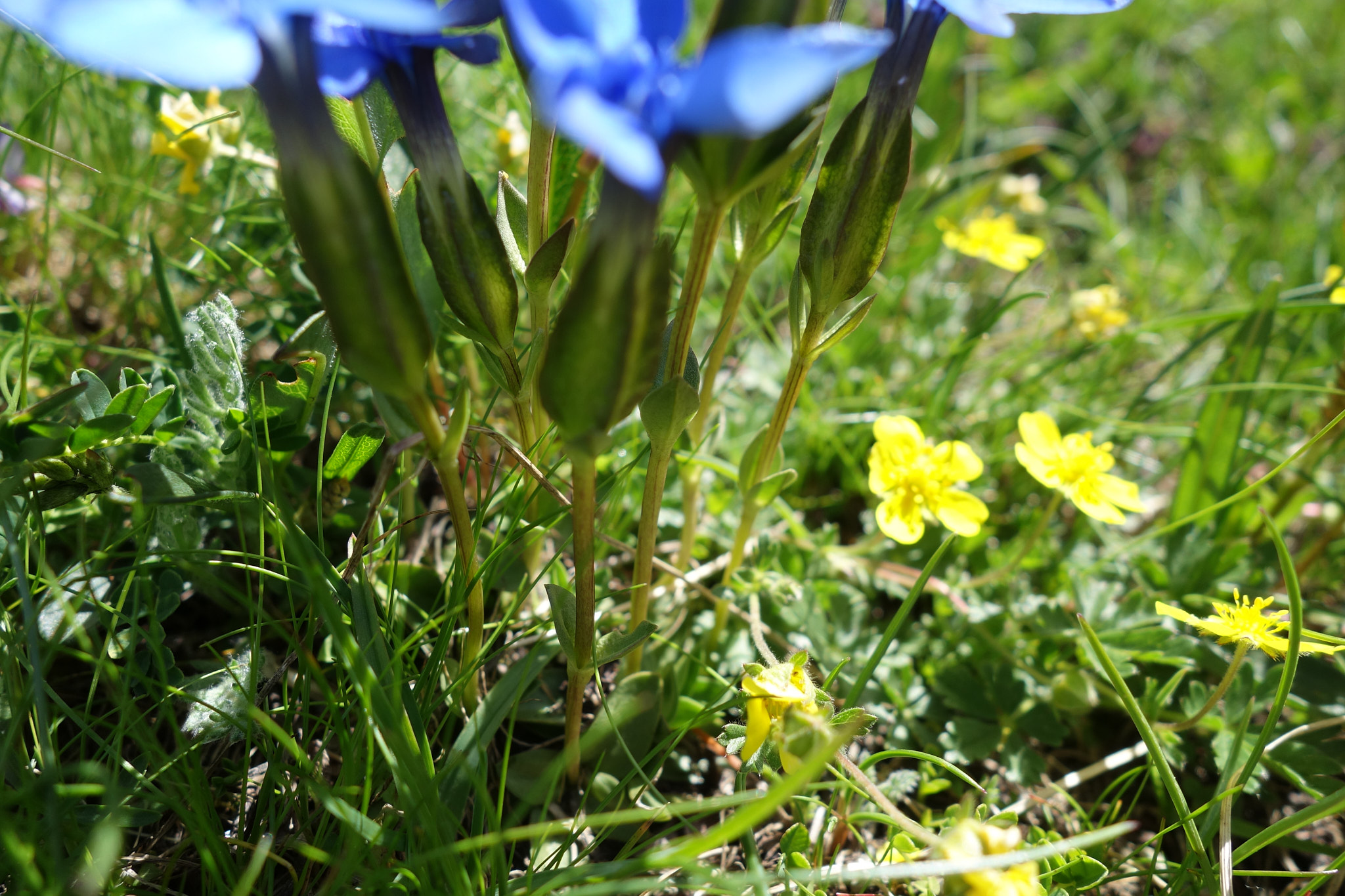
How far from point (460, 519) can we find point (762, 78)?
0.80m

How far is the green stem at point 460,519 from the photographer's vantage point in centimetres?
120

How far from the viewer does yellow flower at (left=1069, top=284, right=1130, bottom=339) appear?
8.86 ft

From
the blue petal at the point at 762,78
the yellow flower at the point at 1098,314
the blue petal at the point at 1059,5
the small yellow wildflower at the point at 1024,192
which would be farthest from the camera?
the small yellow wildflower at the point at 1024,192

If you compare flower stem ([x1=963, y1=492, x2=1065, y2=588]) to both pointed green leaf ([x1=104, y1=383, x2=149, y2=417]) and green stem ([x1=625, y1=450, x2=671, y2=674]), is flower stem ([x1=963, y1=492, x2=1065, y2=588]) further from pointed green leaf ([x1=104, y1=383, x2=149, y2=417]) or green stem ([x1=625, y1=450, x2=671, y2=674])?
pointed green leaf ([x1=104, y1=383, x2=149, y2=417])

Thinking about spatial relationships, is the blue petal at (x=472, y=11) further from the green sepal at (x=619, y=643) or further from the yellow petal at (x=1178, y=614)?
the yellow petal at (x=1178, y=614)

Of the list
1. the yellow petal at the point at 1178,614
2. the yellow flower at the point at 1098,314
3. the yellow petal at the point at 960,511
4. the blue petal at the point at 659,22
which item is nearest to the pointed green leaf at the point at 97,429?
the blue petal at the point at 659,22

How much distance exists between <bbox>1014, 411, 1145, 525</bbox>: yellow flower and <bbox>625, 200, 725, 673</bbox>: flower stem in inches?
37.8

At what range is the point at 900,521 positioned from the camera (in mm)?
1926

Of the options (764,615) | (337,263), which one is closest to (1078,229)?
(764,615)

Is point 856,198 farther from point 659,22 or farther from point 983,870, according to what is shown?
point 983,870

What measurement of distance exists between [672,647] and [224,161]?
70.1 inches

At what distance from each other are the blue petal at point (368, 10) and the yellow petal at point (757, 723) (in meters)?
1.07

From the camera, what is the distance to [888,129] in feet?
4.27

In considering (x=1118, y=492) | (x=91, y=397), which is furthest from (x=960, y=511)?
(x=91, y=397)
